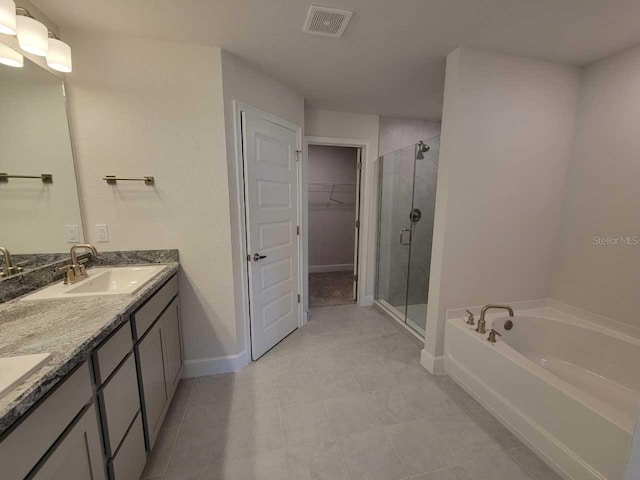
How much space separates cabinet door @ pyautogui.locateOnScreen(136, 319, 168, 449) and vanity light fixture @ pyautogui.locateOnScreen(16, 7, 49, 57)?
1.47m

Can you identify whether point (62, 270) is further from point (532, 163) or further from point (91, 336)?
point (532, 163)

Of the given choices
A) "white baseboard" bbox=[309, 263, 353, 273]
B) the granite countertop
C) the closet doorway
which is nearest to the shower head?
the closet doorway

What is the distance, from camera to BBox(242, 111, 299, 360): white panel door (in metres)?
2.07

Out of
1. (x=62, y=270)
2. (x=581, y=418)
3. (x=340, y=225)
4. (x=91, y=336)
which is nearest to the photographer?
(x=91, y=336)

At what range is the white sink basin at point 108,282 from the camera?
1334 mm

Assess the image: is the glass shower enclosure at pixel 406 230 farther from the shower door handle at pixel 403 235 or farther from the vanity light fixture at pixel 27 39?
the vanity light fixture at pixel 27 39

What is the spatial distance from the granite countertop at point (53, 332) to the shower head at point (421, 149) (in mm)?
2631

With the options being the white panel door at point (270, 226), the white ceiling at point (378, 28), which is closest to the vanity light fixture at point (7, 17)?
the white ceiling at point (378, 28)

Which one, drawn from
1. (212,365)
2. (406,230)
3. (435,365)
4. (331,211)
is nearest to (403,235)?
(406,230)

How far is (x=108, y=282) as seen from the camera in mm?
1671

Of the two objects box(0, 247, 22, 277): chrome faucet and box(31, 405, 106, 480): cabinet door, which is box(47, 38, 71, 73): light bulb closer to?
box(0, 247, 22, 277): chrome faucet

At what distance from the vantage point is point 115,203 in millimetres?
1768

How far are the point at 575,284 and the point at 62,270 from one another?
3.57m

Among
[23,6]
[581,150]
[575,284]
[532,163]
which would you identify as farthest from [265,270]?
[581,150]
